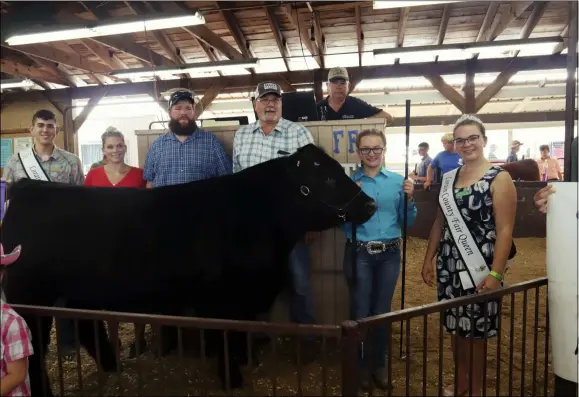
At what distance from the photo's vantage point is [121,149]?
3.28m

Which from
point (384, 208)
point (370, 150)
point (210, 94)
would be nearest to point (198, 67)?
point (210, 94)

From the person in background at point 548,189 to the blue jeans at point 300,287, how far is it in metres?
1.62

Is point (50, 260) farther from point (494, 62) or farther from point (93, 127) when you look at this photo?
point (93, 127)

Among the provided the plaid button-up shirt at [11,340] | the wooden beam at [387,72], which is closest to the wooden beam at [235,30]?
the wooden beam at [387,72]

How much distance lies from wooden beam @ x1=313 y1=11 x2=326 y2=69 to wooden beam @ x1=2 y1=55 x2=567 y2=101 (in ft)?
1.44

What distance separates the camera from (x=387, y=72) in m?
8.66

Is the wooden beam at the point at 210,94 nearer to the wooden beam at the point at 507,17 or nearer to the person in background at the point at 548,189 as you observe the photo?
the wooden beam at the point at 507,17

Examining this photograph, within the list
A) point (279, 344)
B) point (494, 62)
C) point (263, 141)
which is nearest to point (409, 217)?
point (263, 141)

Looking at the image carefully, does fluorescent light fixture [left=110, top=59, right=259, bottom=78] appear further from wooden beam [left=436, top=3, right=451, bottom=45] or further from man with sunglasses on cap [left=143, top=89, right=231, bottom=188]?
man with sunglasses on cap [left=143, top=89, right=231, bottom=188]

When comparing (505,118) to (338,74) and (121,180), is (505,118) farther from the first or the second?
(121,180)

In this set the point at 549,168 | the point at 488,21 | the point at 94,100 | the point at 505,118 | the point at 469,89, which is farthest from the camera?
the point at 505,118

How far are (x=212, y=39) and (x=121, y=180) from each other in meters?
5.31

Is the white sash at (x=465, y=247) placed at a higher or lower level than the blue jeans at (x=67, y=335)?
higher

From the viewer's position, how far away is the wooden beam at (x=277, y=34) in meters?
7.23
